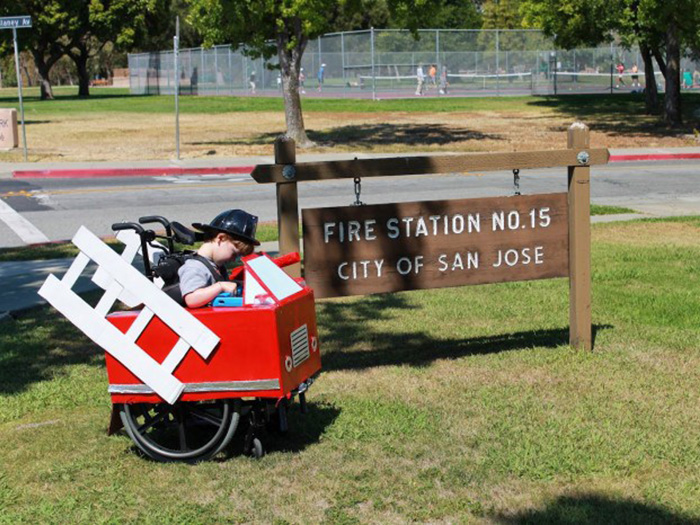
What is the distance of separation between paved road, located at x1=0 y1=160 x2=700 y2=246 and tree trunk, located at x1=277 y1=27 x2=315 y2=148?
4.61m

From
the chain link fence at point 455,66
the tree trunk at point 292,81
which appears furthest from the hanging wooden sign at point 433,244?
the chain link fence at point 455,66

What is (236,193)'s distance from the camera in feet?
54.7

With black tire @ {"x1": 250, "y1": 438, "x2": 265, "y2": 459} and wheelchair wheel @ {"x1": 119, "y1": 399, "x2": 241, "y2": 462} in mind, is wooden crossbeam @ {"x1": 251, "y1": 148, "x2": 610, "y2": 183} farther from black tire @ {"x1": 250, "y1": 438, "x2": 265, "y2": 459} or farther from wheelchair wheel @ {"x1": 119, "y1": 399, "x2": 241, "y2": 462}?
black tire @ {"x1": 250, "y1": 438, "x2": 265, "y2": 459}

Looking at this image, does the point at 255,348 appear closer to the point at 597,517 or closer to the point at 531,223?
the point at 597,517

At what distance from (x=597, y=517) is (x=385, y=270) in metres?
2.29

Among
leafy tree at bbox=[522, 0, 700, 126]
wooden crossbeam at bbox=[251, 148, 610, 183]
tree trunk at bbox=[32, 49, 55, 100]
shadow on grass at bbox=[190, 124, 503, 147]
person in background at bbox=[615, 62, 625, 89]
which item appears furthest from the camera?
tree trunk at bbox=[32, 49, 55, 100]

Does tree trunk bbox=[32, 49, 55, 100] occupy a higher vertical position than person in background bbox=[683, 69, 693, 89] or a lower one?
higher

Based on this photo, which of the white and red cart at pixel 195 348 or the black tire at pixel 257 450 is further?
the black tire at pixel 257 450

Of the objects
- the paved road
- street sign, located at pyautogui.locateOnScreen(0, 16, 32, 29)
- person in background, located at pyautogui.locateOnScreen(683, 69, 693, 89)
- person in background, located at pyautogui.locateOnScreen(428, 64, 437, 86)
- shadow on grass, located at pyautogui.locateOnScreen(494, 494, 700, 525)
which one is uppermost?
street sign, located at pyautogui.locateOnScreen(0, 16, 32, 29)

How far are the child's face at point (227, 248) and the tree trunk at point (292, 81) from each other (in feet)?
60.1

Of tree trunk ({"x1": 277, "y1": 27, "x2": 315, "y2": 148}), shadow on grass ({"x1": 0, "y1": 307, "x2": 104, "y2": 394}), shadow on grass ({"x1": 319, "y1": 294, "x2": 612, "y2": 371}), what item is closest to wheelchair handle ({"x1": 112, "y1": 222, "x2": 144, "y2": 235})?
shadow on grass ({"x1": 0, "y1": 307, "x2": 104, "y2": 394})

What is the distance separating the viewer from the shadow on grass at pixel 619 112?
2856cm

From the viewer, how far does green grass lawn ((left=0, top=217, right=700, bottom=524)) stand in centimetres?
435

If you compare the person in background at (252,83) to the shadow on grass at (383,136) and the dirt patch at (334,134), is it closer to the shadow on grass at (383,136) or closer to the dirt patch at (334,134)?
the dirt patch at (334,134)
